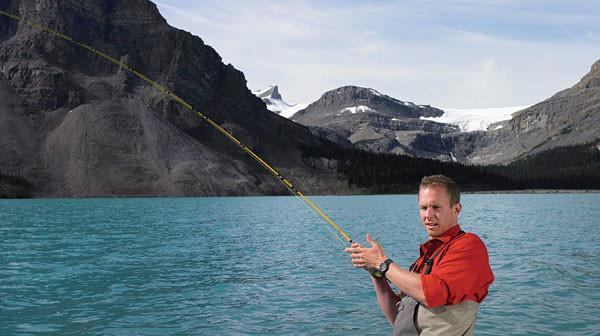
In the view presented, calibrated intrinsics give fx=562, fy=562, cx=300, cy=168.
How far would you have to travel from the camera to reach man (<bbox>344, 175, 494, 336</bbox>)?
609cm

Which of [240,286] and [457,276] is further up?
[457,276]

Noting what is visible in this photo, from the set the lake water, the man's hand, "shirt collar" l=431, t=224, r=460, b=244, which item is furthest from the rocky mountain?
"shirt collar" l=431, t=224, r=460, b=244

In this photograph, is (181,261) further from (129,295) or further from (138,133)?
(138,133)

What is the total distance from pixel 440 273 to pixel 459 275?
0.66ft

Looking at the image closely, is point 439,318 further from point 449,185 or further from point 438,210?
point 449,185

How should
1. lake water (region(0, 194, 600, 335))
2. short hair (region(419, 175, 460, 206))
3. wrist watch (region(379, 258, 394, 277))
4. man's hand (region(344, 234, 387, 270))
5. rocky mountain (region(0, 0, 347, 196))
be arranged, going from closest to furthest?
wrist watch (region(379, 258, 394, 277)), man's hand (region(344, 234, 387, 270)), short hair (region(419, 175, 460, 206)), lake water (region(0, 194, 600, 335)), rocky mountain (region(0, 0, 347, 196))

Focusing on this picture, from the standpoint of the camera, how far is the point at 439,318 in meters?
6.43

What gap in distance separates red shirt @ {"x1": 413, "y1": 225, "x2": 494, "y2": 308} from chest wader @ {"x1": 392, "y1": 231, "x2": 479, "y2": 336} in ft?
0.61

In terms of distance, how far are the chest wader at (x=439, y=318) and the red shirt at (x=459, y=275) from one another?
185mm

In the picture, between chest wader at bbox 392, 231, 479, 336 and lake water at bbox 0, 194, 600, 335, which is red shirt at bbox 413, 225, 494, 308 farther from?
lake water at bbox 0, 194, 600, 335

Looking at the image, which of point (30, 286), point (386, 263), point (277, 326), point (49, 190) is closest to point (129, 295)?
point (30, 286)

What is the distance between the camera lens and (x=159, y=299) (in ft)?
61.4

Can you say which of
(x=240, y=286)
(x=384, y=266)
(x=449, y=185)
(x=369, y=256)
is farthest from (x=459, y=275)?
(x=240, y=286)

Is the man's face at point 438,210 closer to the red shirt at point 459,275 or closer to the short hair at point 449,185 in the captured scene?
the short hair at point 449,185
